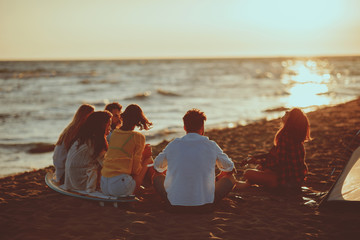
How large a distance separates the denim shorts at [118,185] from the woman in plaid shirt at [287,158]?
188 cm

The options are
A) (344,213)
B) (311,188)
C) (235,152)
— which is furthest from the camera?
(235,152)

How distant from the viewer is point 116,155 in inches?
199

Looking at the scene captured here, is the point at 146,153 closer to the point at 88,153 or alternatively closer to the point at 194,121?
the point at 88,153

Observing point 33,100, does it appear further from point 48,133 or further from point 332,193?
point 332,193

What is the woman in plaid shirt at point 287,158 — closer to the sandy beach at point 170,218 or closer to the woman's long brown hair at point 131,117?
the sandy beach at point 170,218

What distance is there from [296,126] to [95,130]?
2.69 m

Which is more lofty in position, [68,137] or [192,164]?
[68,137]

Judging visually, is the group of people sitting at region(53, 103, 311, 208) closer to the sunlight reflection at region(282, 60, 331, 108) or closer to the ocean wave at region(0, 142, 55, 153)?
the ocean wave at region(0, 142, 55, 153)

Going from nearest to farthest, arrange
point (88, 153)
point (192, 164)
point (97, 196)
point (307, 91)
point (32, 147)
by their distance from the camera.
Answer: point (192, 164)
point (97, 196)
point (88, 153)
point (32, 147)
point (307, 91)

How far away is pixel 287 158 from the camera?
563 cm

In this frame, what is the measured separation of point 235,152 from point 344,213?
150 inches

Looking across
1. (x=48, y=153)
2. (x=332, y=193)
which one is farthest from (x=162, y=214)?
(x=48, y=153)

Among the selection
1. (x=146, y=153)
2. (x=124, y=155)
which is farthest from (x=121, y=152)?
(x=146, y=153)

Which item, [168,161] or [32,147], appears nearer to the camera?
[168,161]
